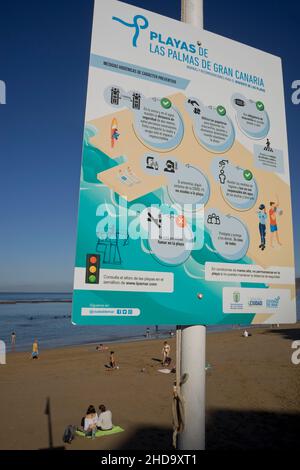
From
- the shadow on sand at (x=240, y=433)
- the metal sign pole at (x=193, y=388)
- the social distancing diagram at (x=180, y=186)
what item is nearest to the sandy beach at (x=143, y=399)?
the shadow on sand at (x=240, y=433)

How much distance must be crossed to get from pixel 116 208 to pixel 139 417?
31.9 ft

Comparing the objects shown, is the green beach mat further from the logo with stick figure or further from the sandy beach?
the logo with stick figure

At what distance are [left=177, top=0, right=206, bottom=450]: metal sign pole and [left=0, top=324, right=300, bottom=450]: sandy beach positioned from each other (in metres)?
6.15

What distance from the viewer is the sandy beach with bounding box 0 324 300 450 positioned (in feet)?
31.9

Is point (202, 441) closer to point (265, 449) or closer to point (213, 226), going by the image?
point (213, 226)

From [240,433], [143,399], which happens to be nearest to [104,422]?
[143,399]

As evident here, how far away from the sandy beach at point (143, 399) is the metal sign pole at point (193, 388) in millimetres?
6145

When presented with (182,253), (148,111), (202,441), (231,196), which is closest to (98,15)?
(148,111)

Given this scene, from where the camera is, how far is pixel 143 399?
13.4 metres

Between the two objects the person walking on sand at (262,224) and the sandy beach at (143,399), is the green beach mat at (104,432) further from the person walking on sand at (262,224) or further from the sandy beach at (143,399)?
the person walking on sand at (262,224)

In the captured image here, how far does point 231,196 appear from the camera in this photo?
13.8 feet

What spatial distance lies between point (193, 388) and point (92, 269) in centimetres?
166

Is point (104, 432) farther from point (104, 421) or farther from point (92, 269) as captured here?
point (92, 269)

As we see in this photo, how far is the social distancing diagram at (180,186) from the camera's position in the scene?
3625 mm
